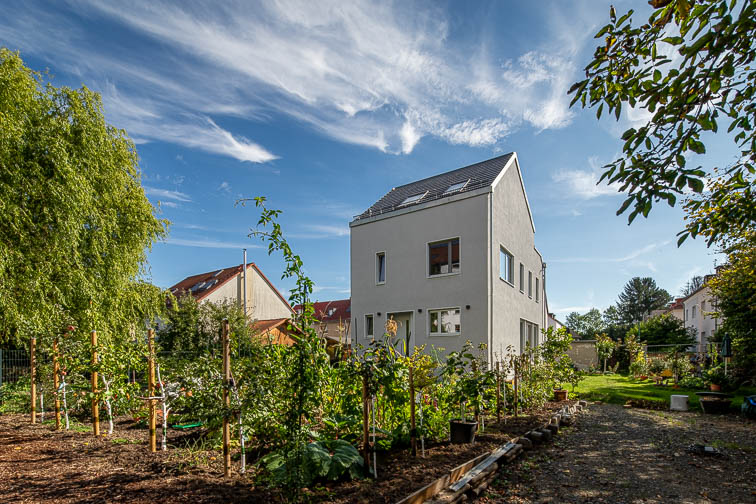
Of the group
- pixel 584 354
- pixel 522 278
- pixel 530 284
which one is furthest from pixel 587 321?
pixel 522 278

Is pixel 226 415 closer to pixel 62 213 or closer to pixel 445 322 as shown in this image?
pixel 62 213

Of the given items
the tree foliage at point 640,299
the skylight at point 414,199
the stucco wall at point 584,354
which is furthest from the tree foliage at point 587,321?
the skylight at point 414,199

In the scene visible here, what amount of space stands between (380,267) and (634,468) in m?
10.7

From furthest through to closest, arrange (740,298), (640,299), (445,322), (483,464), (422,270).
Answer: (640,299) → (422,270) → (445,322) → (740,298) → (483,464)

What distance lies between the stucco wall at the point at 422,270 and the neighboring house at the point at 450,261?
3 centimetres

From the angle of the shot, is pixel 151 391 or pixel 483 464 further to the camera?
pixel 151 391

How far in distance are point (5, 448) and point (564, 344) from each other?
1120cm

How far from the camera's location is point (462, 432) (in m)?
5.79

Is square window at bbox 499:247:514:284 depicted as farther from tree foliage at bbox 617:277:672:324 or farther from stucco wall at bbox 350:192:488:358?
tree foliage at bbox 617:277:672:324

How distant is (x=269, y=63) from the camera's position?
686cm

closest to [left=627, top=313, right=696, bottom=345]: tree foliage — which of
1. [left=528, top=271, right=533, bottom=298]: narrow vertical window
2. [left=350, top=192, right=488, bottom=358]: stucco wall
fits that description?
[left=528, top=271, right=533, bottom=298]: narrow vertical window

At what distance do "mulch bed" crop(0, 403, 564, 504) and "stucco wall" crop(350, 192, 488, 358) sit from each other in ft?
22.3

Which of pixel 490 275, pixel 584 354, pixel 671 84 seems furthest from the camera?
pixel 584 354

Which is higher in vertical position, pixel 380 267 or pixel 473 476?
pixel 380 267
